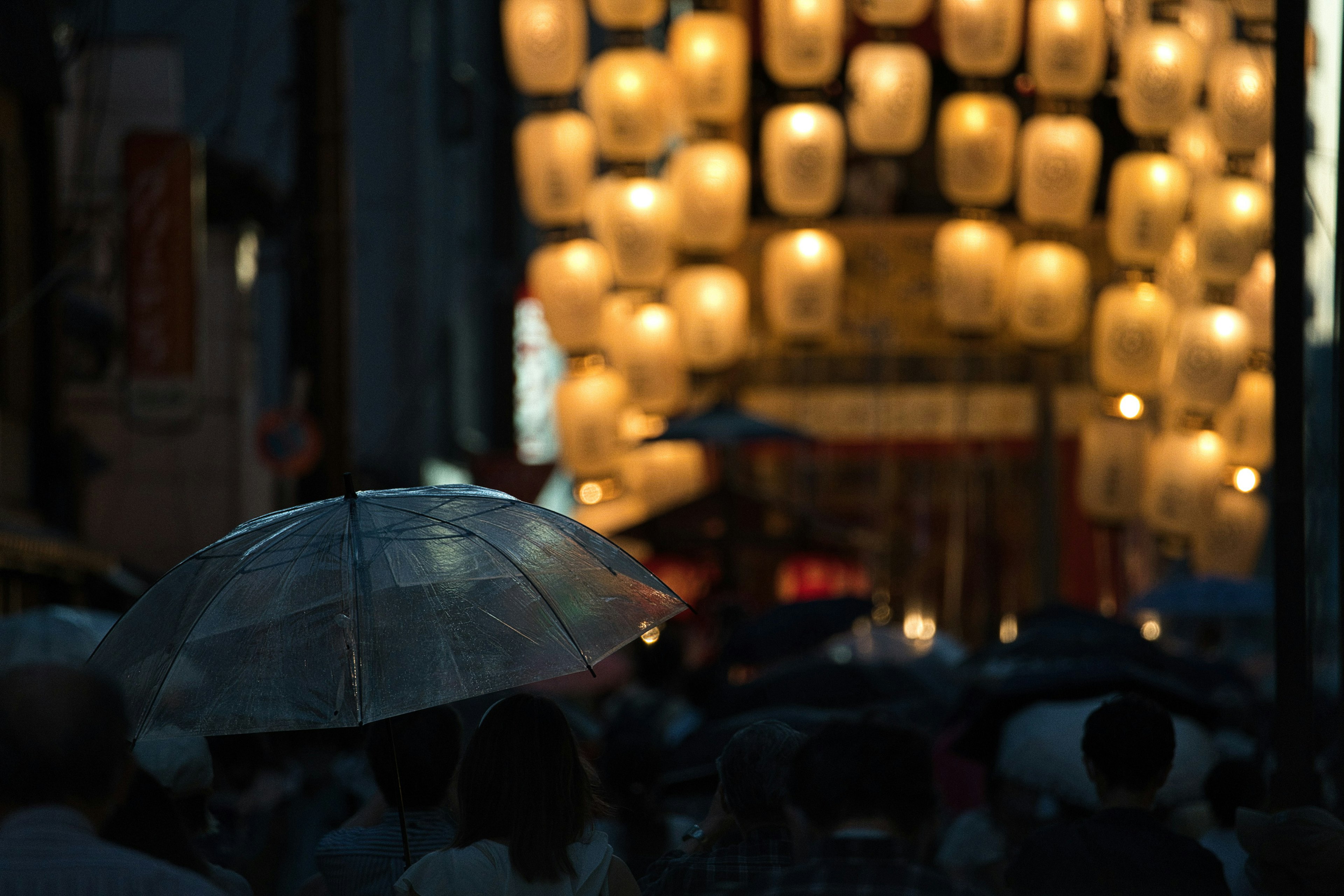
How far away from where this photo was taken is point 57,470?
45.1 feet

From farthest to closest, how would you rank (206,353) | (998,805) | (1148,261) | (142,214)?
1. (206,353)
2. (1148,261)
3. (142,214)
4. (998,805)

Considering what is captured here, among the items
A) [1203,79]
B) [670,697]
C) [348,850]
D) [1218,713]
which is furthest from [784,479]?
[348,850]

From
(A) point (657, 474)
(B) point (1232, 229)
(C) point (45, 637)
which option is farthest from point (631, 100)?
(C) point (45, 637)

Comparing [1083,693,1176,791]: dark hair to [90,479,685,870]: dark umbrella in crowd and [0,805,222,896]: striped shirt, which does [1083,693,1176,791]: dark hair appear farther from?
[0,805,222,896]: striped shirt

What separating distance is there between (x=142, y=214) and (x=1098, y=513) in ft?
30.8

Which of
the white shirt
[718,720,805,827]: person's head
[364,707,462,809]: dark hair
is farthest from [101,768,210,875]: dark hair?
[718,720,805,827]: person's head

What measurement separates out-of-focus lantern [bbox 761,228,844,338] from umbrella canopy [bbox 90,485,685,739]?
12321mm

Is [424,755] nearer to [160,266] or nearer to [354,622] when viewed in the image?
[354,622]

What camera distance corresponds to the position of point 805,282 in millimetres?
16219

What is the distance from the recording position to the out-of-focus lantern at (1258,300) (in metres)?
15.2

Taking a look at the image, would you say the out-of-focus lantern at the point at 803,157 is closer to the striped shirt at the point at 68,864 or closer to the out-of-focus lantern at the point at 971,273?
the out-of-focus lantern at the point at 971,273

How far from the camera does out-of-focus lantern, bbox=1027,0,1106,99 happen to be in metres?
15.3

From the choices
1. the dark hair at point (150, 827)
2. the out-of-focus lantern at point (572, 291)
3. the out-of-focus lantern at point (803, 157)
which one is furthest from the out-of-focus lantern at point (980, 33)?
the dark hair at point (150, 827)

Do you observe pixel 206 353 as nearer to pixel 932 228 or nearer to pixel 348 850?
pixel 932 228
